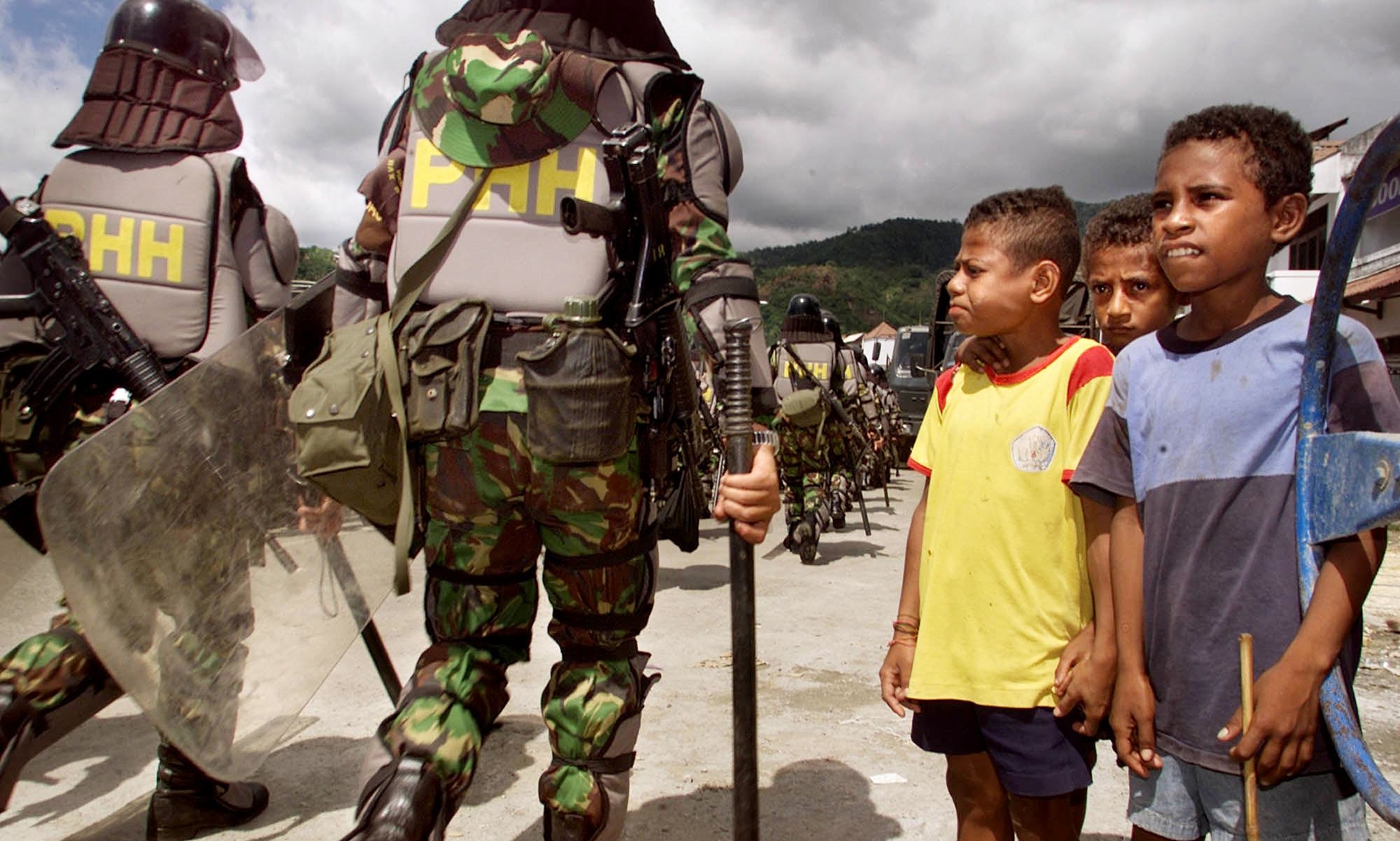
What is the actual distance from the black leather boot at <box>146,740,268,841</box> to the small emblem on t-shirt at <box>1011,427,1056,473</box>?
207cm

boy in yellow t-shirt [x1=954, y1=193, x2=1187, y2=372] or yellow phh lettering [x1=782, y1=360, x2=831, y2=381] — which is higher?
boy in yellow t-shirt [x1=954, y1=193, x2=1187, y2=372]

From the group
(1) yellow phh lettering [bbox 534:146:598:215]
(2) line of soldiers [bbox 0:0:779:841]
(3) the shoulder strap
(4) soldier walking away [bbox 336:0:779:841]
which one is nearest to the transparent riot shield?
(2) line of soldiers [bbox 0:0:779:841]

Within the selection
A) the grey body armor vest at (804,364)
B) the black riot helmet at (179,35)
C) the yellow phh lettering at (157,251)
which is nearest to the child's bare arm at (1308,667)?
the yellow phh lettering at (157,251)

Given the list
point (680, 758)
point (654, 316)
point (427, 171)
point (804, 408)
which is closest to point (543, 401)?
point (654, 316)

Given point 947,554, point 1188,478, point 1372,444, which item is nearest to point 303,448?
point 947,554

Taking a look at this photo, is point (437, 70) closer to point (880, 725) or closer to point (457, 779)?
point (457, 779)

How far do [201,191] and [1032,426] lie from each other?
2.28m

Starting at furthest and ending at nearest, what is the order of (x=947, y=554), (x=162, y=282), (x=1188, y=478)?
(x=162, y=282), (x=947, y=554), (x=1188, y=478)

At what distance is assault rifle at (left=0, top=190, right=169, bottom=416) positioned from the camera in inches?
101

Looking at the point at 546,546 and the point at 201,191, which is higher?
the point at 201,191

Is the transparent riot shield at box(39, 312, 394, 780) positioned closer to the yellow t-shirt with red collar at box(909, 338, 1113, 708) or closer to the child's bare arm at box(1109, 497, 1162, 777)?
the yellow t-shirt with red collar at box(909, 338, 1113, 708)

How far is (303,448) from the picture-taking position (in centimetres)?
177

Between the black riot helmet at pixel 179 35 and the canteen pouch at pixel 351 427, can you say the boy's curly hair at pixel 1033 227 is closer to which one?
the canteen pouch at pixel 351 427

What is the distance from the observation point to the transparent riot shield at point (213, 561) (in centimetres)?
177
